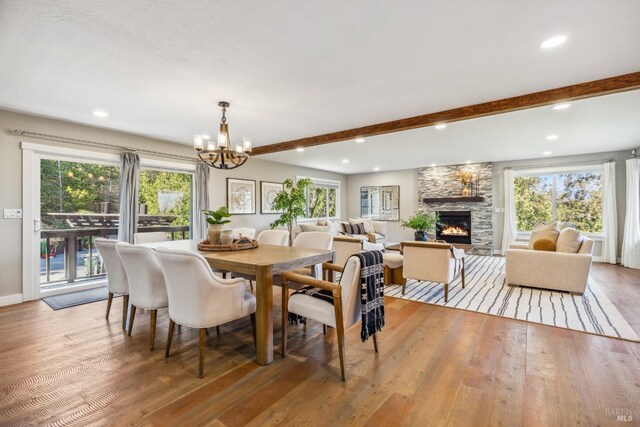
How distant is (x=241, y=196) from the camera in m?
6.47

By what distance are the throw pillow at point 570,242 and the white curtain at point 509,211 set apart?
3283 mm

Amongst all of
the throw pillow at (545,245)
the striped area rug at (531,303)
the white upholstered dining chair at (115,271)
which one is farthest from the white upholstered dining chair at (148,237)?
the throw pillow at (545,245)

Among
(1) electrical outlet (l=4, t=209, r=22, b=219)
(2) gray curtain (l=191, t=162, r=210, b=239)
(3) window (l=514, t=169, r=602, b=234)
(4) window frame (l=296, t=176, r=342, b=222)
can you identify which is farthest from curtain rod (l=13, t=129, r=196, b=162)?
(3) window (l=514, t=169, r=602, b=234)

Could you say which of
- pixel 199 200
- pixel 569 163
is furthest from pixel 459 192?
pixel 199 200

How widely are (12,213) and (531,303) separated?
6.79 meters

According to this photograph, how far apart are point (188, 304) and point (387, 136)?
408cm

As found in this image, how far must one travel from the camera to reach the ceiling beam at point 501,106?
2.75 m

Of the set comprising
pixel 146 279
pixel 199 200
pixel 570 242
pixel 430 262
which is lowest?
pixel 430 262

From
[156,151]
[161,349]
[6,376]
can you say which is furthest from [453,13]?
[156,151]

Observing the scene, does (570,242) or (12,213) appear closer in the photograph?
(12,213)

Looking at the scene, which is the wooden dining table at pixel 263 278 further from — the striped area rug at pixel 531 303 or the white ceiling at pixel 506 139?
the white ceiling at pixel 506 139

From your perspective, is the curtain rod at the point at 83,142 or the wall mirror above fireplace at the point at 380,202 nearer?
the curtain rod at the point at 83,142

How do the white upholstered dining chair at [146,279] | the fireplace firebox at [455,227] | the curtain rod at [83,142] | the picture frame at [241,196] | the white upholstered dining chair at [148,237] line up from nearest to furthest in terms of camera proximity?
the white upholstered dining chair at [146,279]
the curtain rod at [83,142]
the white upholstered dining chair at [148,237]
the picture frame at [241,196]
the fireplace firebox at [455,227]

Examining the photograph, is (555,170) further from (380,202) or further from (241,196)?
(241,196)
